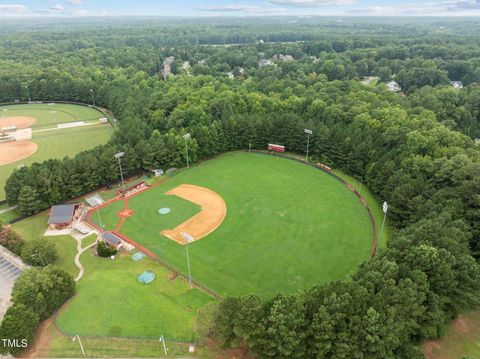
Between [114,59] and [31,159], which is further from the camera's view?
[114,59]

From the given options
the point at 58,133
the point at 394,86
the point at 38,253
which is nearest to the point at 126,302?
the point at 38,253

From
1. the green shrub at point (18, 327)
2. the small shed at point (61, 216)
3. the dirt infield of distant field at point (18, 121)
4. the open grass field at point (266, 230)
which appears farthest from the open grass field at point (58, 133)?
the green shrub at point (18, 327)

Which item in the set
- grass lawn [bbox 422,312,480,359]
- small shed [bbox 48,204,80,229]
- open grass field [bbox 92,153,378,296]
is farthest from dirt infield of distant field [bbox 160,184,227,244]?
grass lawn [bbox 422,312,480,359]

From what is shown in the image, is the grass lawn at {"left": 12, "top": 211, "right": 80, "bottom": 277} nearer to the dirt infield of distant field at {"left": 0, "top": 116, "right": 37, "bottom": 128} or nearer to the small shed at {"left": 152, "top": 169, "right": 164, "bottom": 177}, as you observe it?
the small shed at {"left": 152, "top": 169, "right": 164, "bottom": 177}

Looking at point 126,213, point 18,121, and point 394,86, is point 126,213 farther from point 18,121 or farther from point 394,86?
point 394,86

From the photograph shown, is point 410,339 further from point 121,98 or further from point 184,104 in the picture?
point 121,98

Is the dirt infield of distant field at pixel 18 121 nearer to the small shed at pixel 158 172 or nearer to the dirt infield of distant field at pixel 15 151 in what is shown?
the dirt infield of distant field at pixel 15 151

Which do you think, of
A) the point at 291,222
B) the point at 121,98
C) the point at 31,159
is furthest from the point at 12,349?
the point at 121,98
